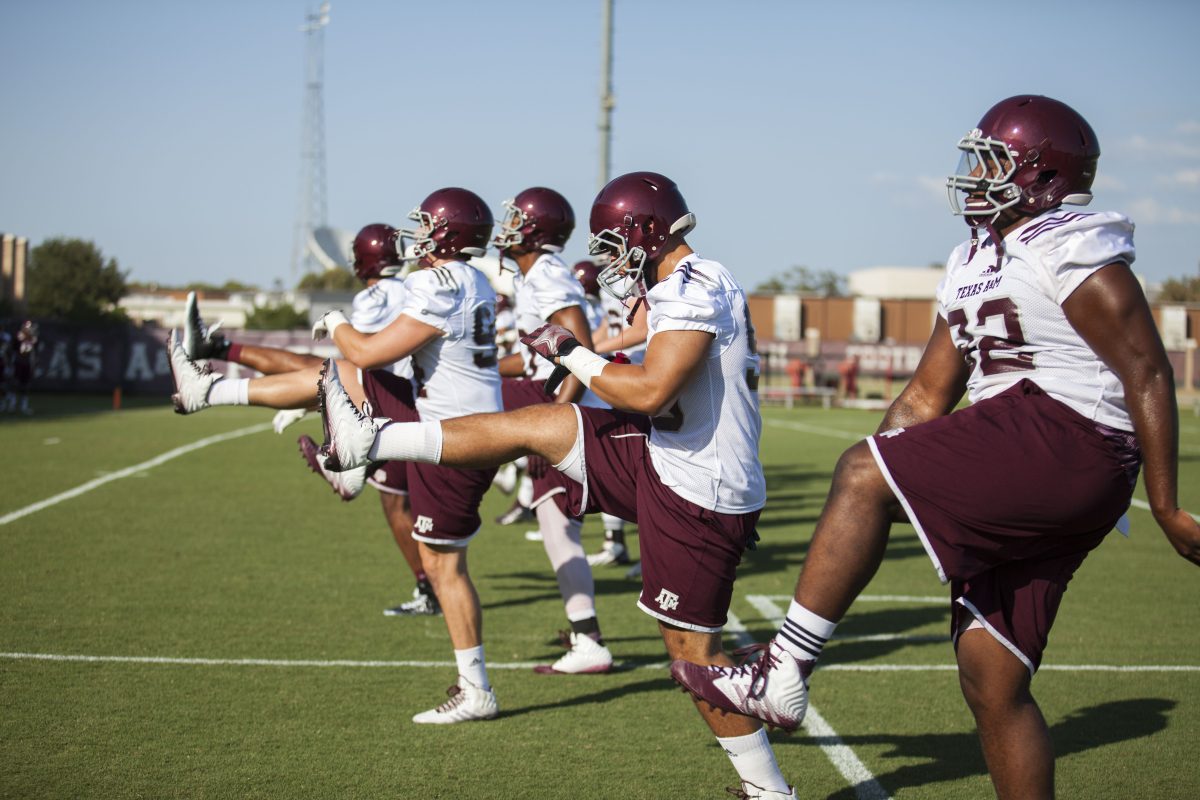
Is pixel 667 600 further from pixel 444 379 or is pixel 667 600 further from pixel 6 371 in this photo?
pixel 6 371

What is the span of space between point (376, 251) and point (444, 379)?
208 cm

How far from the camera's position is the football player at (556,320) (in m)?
6.24

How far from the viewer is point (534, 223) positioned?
7.11m

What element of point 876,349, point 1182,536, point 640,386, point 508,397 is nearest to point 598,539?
point 508,397

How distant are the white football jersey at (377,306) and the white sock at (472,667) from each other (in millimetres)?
2098

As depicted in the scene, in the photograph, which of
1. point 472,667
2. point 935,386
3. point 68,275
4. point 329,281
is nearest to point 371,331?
point 472,667

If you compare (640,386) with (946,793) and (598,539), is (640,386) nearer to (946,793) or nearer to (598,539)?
(946,793)

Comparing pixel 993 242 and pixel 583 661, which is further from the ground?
pixel 993 242

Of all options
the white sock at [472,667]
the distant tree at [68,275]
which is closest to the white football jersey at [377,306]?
the white sock at [472,667]

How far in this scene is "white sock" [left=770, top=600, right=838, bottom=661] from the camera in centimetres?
329

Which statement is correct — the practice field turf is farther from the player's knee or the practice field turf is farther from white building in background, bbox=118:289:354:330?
white building in background, bbox=118:289:354:330

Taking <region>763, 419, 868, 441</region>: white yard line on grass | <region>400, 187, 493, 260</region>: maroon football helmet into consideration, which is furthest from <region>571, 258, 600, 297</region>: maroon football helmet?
<region>763, 419, 868, 441</region>: white yard line on grass

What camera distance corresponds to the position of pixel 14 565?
826 cm

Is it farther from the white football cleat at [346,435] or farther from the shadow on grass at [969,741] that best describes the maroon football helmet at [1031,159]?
the shadow on grass at [969,741]
